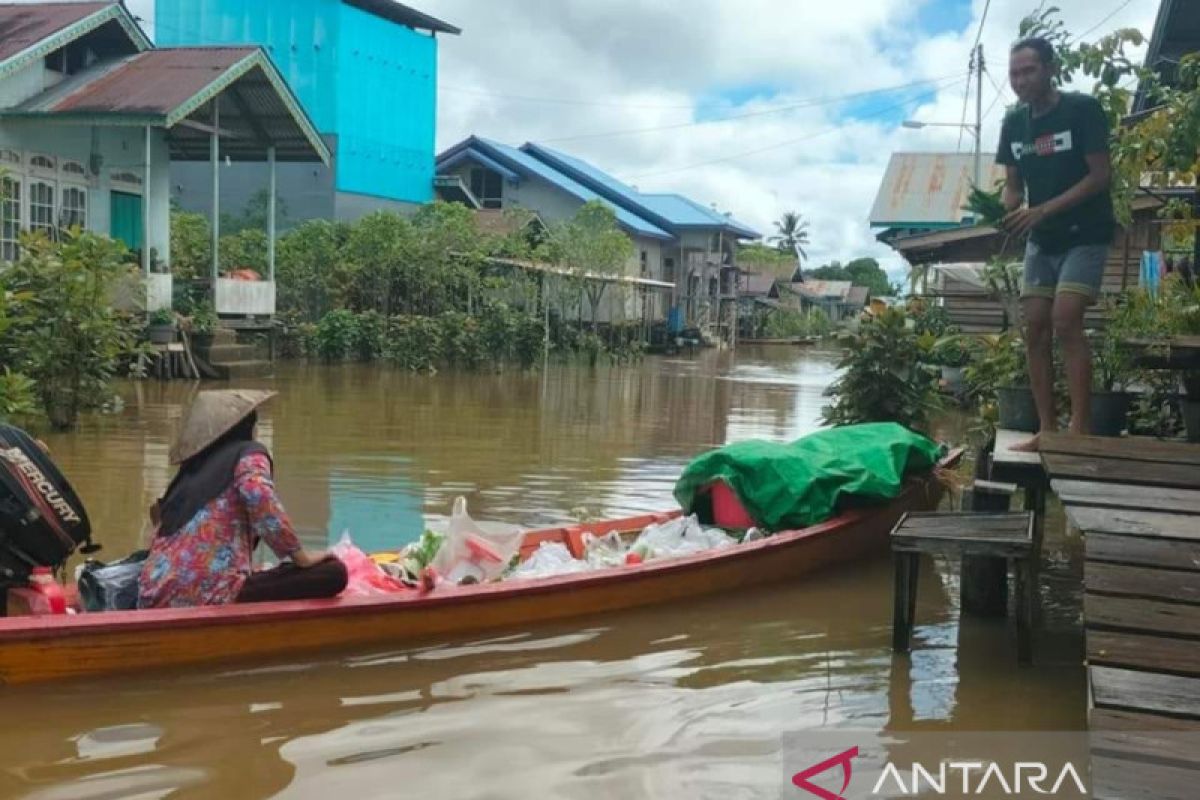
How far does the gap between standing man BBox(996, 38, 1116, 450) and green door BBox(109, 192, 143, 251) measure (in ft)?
53.4

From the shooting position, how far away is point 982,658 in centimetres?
532

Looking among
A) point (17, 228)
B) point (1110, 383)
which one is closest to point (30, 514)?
point (1110, 383)

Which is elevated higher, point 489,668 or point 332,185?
point 332,185

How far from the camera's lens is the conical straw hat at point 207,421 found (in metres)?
4.47

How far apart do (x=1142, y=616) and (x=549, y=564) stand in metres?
3.21

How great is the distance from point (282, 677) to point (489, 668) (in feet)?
2.80

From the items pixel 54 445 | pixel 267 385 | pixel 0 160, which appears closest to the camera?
pixel 54 445

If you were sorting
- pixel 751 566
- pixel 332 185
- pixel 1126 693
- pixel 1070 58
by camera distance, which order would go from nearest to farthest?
pixel 1126 693, pixel 751 566, pixel 1070 58, pixel 332 185

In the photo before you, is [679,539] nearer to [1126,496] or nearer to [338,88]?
[1126,496]

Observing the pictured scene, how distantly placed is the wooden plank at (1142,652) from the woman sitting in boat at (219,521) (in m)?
2.88

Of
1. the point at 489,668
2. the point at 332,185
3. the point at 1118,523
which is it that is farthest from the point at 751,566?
the point at 332,185

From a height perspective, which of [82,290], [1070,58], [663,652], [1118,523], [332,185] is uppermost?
[332,185]

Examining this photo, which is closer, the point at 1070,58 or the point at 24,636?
the point at 24,636

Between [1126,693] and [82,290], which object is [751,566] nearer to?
[1126,693]
